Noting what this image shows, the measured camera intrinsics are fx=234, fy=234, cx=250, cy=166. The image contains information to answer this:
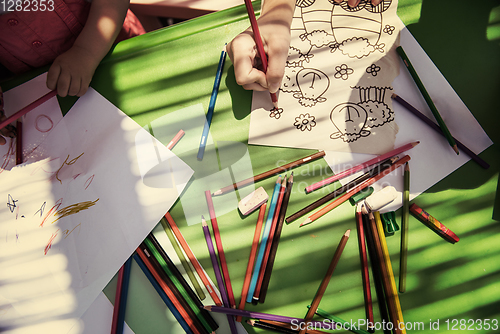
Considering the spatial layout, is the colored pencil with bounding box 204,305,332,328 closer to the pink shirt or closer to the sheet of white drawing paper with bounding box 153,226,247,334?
the sheet of white drawing paper with bounding box 153,226,247,334

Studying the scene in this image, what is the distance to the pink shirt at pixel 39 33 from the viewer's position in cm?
49

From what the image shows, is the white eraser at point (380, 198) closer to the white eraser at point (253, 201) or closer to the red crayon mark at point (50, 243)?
the white eraser at point (253, 201)

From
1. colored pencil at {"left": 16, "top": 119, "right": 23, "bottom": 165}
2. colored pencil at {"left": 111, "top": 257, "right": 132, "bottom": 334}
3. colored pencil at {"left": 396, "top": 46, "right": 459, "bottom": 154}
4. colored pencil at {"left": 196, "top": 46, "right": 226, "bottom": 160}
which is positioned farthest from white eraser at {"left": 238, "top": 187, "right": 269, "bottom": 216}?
colored pencil at {"left": 16, "top": 119, "right": 23, "bottom": 165}

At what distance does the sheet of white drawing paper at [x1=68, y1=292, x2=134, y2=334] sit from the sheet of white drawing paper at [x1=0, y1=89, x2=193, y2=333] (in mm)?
13

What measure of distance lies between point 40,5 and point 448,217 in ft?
3.00

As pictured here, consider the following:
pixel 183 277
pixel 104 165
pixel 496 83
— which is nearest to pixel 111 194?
pixel 104 165

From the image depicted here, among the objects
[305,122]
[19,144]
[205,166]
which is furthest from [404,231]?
[19,144]

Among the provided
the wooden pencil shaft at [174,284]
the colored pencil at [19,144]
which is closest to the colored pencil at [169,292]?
the wooden pencil shaft at [174,284]

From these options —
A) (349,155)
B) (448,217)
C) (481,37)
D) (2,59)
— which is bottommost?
(448,217)

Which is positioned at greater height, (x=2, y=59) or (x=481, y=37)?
(x=2, y=59)

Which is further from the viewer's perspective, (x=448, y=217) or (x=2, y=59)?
(x=2, y=59)

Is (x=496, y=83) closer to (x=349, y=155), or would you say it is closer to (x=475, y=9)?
(x=475, y=9)

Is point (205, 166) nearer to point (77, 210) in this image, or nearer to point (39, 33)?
point (77, 210)

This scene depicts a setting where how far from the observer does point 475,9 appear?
0.48 m
